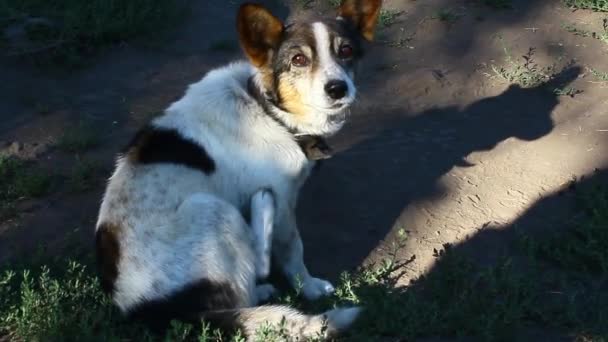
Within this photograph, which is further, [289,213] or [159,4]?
[159,4]

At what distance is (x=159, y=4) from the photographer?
807cm

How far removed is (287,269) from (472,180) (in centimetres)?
186

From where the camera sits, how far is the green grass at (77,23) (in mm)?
7227

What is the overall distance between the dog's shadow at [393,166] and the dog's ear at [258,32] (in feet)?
4.49

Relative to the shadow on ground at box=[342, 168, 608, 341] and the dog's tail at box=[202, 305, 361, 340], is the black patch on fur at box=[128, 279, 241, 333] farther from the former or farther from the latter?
the shadow on ground at box=[342, 168, 608, 341]

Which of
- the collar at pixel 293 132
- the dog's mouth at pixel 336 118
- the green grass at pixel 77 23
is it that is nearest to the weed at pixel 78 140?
the green grass at pixel 77 23

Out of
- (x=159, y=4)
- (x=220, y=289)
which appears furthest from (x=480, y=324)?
(x=159, y=4)

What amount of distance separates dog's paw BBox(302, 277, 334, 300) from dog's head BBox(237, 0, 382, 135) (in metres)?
0.96

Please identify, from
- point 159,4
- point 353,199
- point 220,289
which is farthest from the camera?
point 159,4

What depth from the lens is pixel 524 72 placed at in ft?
22.2

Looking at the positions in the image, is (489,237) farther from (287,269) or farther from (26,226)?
(26,226)

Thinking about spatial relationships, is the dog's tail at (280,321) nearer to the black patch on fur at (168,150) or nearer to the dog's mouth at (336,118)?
the black patch on fur at (168,150)

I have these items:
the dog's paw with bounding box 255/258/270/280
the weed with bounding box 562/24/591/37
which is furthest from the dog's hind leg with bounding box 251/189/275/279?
the weed with bounding box 562/24/591/37

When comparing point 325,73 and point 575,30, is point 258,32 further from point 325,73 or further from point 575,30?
point 575,30
